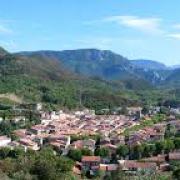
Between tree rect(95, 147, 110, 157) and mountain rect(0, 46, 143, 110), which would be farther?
mountain rect(0, 46, 143, 110)

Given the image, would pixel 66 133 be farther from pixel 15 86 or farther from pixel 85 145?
pixel 15 86

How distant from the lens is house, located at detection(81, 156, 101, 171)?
32500 mm

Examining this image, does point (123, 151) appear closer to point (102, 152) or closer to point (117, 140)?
point (102, 152)

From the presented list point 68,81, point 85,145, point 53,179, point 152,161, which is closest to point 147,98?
point 68,81

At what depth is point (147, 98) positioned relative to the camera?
106188 mm

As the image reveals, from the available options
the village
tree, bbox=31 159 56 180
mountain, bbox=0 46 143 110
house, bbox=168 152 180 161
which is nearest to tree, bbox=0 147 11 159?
the village

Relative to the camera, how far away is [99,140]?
46031 millimetres

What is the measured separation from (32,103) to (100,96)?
16377 mm

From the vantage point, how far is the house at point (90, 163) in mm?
32500

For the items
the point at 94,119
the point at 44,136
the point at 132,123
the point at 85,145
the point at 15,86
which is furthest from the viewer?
the point at 15,86

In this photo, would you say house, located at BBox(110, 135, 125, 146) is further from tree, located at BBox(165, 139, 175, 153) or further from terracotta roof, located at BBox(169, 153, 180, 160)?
terracotta roof, located at BBox(169, 153, 180, 160)

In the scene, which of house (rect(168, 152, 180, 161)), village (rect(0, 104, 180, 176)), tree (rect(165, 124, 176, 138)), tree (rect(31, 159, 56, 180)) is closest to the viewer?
tree (rect(31, 159, 56, 180))

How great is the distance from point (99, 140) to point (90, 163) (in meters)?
12.2

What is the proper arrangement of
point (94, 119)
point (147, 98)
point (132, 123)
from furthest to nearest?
point (147, 98) → point (94, 119) → point (132, 123)
